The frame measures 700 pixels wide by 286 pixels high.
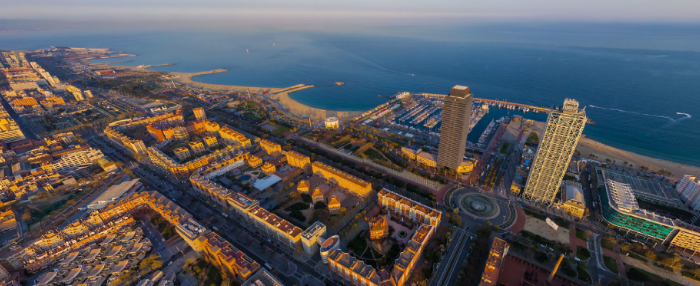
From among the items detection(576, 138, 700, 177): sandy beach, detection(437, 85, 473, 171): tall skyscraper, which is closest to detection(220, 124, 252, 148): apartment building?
detection(437, 85, 473, 171): tall skyscraper

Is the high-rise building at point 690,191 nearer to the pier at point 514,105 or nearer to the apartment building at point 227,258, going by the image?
the pier at point 514,105

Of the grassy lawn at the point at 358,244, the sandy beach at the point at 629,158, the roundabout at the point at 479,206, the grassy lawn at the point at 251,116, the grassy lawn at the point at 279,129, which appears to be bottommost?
the sandy beach at the point at 629,158

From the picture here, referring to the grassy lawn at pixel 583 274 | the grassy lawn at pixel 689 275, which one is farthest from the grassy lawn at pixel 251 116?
the grassy lawn at pixel 689 275

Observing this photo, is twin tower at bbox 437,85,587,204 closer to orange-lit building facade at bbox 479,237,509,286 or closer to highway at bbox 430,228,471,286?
highway at bbox 430,228,471,286

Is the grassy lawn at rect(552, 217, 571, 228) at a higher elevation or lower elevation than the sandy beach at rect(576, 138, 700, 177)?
higher

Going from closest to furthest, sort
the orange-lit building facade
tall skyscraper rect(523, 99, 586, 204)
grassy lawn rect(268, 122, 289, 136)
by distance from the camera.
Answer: the orange-lit building facade, tall skyscraper rect(523, 99, 586, 204), grassy lawn rect(268, 122, 289, 136)

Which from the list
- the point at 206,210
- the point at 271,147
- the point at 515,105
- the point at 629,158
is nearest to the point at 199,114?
the point at 271,147

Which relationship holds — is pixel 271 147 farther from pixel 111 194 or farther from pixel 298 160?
pixel 111 194
